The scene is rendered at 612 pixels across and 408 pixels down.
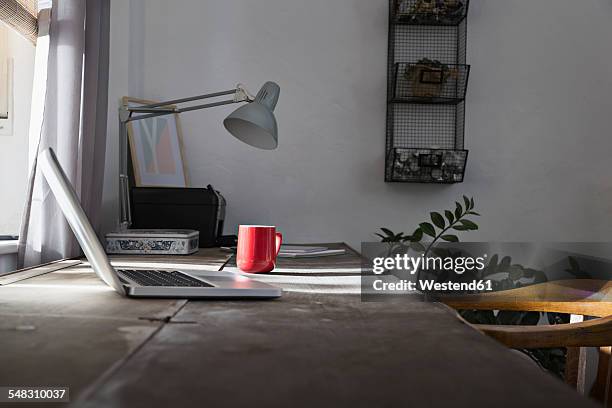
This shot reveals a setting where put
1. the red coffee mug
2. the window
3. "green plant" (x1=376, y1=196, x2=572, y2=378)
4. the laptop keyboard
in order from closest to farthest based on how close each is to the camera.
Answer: the laptop keyboard, the red coffee mug, the window, "green plant" (x1=376, y1=196, x2=572, y2=378)

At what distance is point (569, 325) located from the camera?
0.92m

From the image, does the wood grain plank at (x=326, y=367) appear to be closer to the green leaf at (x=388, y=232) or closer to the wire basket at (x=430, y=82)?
the green leaf at (x=388, y=232)

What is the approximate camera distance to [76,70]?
1.74 meters

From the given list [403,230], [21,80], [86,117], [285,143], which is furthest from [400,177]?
[21,80]

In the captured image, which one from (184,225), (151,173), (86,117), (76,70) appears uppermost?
(76,70)

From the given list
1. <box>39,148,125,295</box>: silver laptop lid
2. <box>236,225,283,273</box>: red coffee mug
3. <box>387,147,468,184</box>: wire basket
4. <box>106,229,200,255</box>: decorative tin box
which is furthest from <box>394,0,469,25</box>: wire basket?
<box>39,148,125,295</box>: silver laptop lid

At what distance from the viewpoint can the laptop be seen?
85cm

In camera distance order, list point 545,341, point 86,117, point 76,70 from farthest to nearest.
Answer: point 86,117 → point 76,70 → point 545,341

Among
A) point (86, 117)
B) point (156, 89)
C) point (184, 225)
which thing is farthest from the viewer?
point (156, 89)

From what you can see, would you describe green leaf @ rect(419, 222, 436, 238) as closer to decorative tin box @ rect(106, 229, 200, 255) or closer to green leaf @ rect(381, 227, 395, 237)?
green leaf @ rect(381, 227, 395, 237)

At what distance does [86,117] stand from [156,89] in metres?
0.62

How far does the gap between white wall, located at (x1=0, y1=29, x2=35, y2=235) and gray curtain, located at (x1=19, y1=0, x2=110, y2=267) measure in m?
0.23

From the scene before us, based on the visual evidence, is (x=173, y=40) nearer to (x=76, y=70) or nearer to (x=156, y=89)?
(x=156, y=89)

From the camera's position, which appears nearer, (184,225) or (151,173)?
(184,225)
